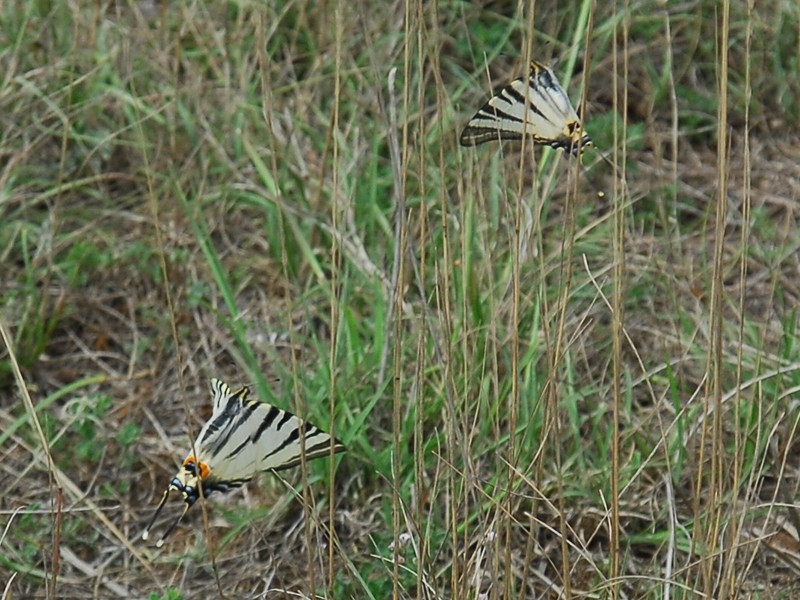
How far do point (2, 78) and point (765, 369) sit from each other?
1745mm

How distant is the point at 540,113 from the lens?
129 cm

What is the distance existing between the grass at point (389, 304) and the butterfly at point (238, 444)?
95 millimetres

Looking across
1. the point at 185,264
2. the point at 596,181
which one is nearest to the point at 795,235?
the point at 596,181

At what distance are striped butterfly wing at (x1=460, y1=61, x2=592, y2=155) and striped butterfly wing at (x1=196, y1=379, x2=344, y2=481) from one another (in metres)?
0.39

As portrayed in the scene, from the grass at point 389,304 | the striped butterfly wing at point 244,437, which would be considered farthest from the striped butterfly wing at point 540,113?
the striped butterfly wing at point 244,437

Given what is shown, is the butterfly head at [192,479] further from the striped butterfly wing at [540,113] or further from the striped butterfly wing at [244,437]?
the striped butterfly wing at [540,113]

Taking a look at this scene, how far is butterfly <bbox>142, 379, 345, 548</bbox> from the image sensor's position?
1.26 meters

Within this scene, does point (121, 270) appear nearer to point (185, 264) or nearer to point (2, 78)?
point (185, 264)

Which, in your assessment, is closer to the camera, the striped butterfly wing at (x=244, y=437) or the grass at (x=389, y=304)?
the striped butterfly wing at (x=244, y=437)

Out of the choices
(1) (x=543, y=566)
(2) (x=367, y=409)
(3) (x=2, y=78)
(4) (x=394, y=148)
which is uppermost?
(4) (x=394, y=148)

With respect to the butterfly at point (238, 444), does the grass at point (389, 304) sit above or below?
below

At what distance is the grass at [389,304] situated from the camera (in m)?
1.51

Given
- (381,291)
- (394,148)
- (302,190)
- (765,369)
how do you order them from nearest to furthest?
(394,148) → (765,369) → (381,291) → (302,190)

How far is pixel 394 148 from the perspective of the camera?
1395mm
